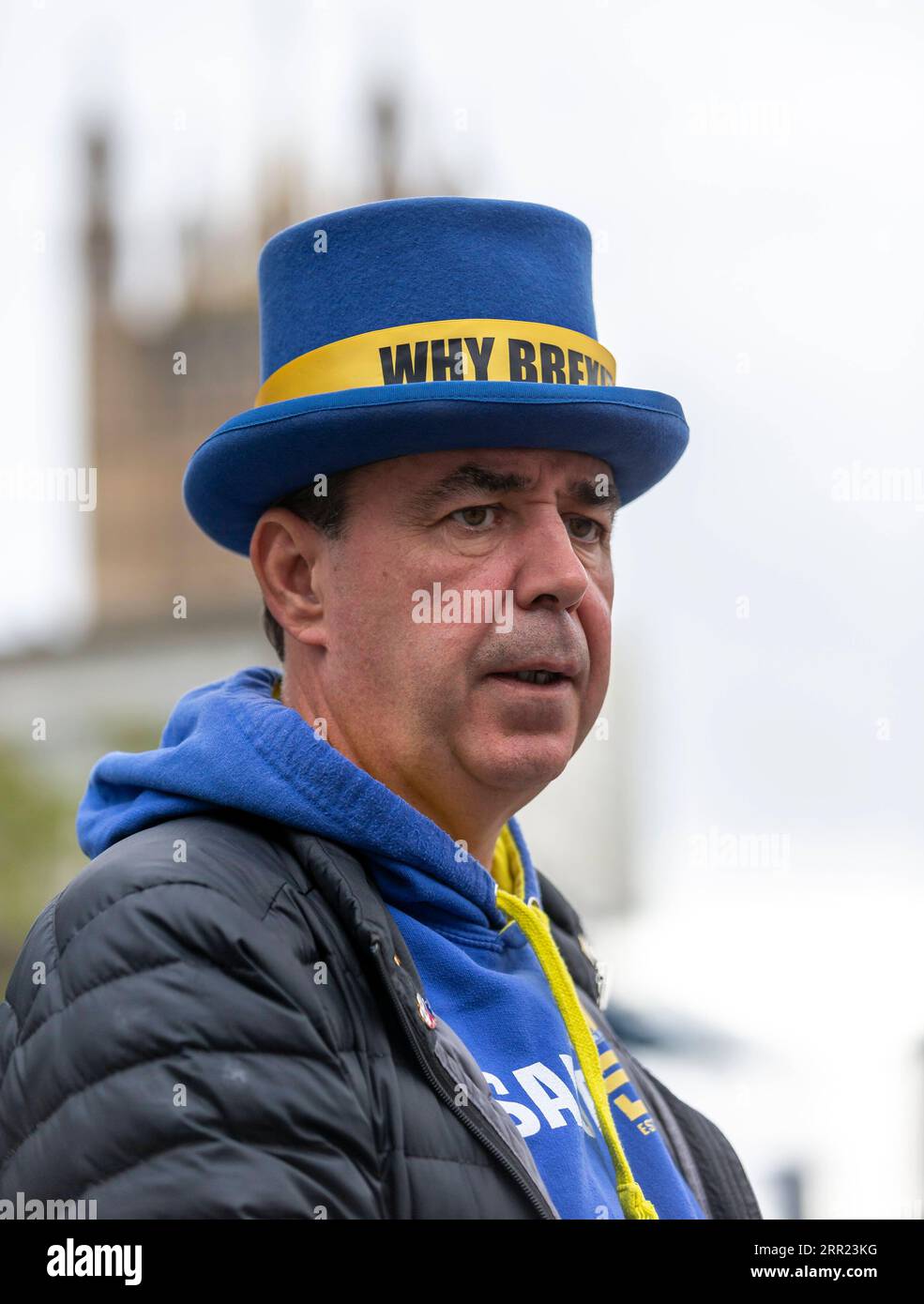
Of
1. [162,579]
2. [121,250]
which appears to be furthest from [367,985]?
[121,250]

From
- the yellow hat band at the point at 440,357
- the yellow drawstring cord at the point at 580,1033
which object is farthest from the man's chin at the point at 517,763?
the yellow hat band at the point at 440,357

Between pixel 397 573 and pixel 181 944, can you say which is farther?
pixel 397 573

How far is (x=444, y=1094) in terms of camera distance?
1.88 metres

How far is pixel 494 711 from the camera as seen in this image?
7.06ft

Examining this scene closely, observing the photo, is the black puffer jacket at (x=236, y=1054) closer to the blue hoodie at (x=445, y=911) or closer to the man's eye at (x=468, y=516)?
the blue hoodie at (x=445, y=911)

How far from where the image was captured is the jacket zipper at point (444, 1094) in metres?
1.87

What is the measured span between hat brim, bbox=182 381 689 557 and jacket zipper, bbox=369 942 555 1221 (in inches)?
27.9

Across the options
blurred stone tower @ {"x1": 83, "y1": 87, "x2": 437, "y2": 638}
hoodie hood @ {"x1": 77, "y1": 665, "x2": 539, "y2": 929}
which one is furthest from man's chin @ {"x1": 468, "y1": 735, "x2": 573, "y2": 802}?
blurred stone tower @ {"x1": 83, "y1": 87, "x2": 437, "y2": 638}

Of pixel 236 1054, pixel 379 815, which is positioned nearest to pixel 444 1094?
pixel 236 1054

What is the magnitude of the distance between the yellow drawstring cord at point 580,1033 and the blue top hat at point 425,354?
697 millimetres

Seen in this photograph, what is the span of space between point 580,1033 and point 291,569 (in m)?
0.81

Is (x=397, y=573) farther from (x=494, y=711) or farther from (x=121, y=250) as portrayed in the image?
(x=121, y=250)

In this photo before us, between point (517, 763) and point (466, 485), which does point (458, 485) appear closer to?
point (466, 485)
